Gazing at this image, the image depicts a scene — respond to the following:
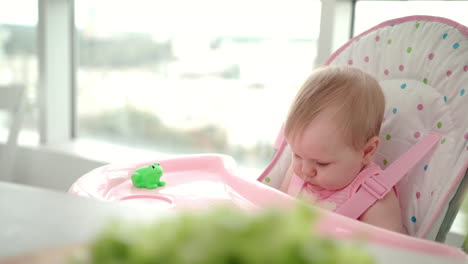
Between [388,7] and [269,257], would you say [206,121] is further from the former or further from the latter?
[269,257]

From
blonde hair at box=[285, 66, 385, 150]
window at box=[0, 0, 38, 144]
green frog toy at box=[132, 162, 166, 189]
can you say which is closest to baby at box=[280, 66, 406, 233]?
blonde hair at box=[285, 66, 385, 150]

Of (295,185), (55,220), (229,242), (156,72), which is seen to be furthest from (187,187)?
(156,72)

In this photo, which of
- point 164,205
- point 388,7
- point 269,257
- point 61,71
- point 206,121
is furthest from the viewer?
point 61,71

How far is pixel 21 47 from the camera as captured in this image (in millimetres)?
2121

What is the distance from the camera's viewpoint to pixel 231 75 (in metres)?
1.74

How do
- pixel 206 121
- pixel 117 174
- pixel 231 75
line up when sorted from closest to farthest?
pixel 117 174
pixel 231 75
pixel 206 121

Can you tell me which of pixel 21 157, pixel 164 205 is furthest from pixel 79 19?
pixel 164 205

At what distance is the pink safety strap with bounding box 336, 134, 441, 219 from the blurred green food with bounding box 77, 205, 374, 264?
75cm

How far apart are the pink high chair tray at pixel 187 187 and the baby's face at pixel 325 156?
0.34 feet

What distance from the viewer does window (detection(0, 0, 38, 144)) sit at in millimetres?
→ 2066

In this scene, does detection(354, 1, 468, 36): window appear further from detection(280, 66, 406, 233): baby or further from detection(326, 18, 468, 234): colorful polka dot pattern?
detection(280, 66, 406, 233): baby

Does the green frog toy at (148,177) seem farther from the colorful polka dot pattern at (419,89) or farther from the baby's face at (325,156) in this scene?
the colorful polka dot pattern at (419,89)

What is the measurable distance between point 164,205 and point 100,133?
1.25 m

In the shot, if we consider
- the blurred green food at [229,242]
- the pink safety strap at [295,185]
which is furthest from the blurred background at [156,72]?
the blurred green food at [229,242]
